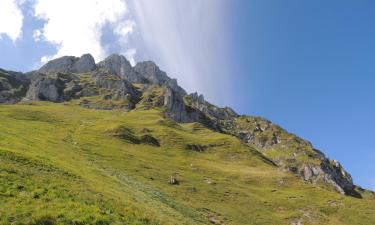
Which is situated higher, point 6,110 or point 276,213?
point 6,110

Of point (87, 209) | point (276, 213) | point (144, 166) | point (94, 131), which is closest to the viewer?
point (87, 209)

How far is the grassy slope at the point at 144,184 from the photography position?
Answer: 27.6 metres

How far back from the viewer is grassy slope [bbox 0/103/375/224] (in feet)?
90.5

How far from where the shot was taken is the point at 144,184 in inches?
2606

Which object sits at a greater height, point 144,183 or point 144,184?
point 144,184

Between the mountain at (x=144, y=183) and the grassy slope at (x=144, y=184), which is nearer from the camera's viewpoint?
the grassy slope at (x=144, y=184)

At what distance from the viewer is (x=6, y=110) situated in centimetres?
14175

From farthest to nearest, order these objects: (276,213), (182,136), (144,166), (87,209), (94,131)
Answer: (182,136)
(94,131)
(144,166)
(276,213)
(87,209)

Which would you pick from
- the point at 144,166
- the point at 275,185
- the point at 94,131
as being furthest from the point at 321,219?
the point at 94,131

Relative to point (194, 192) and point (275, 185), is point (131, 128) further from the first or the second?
point (194, 192)

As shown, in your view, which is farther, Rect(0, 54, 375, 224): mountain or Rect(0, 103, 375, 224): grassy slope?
Rect(0, 54, 375, 224): mountain

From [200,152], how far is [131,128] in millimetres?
27901

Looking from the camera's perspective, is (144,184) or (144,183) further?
(144,183)

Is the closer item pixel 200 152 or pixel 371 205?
pixel 371 205
